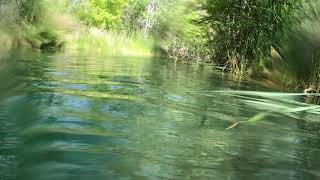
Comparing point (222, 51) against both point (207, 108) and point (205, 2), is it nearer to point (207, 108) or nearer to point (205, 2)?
point (205, 2)

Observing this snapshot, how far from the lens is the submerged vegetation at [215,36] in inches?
334

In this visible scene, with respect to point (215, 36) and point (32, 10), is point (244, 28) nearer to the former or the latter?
point (215, 36)

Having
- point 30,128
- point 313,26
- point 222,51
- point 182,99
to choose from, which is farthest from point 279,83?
point 30,128

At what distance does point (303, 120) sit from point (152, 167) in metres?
4.00

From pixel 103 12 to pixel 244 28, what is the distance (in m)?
31.3

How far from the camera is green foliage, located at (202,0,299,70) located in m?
12.5

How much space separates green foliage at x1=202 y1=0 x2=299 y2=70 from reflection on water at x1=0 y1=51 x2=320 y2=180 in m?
4.49

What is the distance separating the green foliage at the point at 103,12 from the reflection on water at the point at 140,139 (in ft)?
111

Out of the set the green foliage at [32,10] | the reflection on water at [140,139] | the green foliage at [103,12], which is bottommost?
the reflection on water at [140,139]

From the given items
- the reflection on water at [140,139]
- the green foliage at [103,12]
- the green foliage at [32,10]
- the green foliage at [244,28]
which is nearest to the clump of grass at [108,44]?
the green foliage at [32,10]

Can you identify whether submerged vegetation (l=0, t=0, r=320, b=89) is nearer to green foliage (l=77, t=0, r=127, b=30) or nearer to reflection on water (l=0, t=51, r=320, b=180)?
reflection on water (l=0, t=51, r=320, b=180)

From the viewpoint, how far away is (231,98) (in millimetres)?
9617

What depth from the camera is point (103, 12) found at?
4516 centimetres

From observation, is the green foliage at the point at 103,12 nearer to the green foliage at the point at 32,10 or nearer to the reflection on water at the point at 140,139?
the green foliage at the point at 32,10
